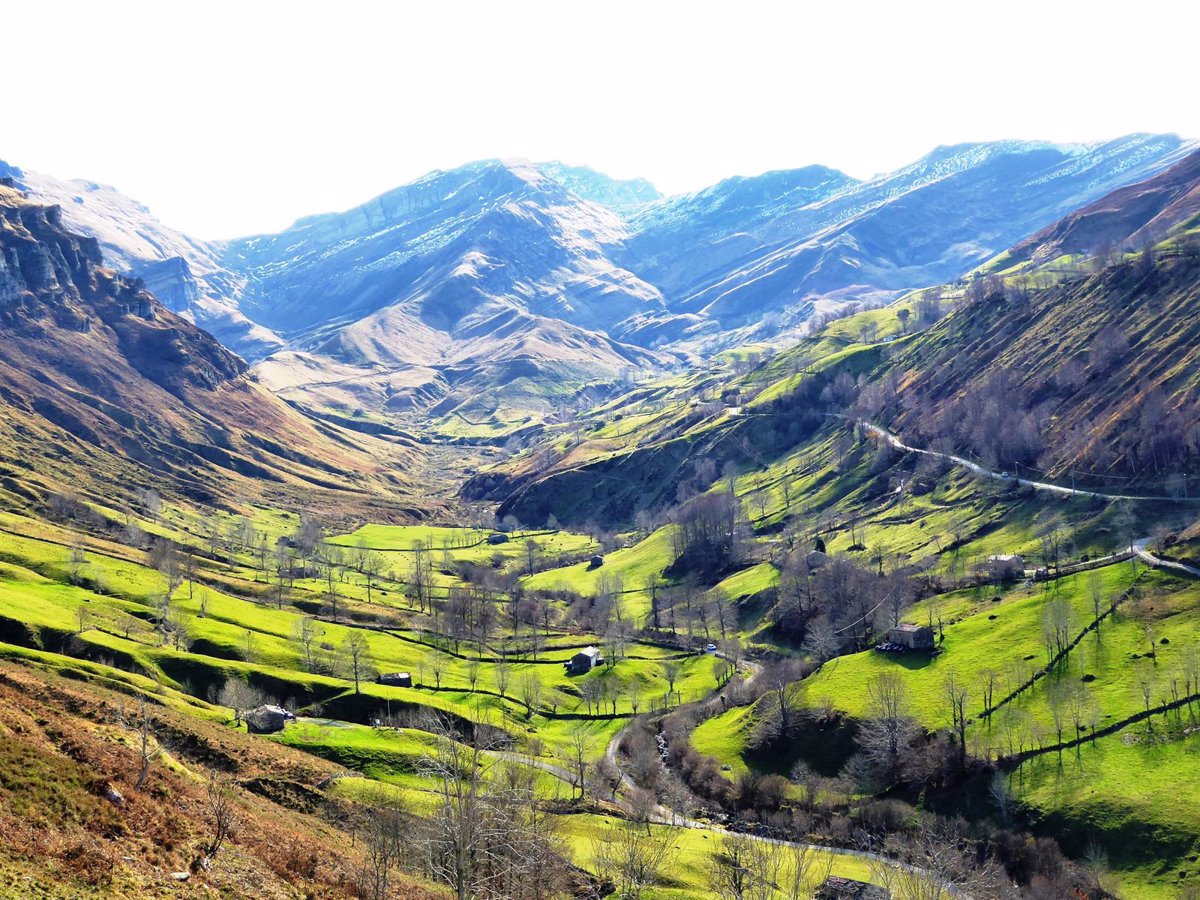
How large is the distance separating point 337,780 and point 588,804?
3534 cm

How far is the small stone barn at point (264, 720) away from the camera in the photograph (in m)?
116

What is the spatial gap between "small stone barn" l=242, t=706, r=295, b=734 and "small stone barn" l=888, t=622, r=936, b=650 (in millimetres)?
104050

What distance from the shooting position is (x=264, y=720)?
117 meters

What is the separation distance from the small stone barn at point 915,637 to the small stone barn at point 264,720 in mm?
104050

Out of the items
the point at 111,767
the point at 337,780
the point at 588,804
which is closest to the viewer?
the point at 111,767

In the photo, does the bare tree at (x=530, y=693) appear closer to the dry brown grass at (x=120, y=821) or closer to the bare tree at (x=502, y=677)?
the bare tree at (x=502, y=677)

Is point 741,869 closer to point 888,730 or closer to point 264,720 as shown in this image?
point 888,730

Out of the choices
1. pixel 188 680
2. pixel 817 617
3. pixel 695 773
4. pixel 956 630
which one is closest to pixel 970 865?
pixel 695 773

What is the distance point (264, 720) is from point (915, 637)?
107 m

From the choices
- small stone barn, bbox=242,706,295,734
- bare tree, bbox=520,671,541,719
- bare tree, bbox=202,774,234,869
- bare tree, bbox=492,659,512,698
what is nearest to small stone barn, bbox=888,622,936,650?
bare tree, bbox=520,671,541,719

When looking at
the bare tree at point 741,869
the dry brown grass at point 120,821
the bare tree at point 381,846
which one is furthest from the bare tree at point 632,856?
the dry brown grass at point 120,821

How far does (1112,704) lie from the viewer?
121812mm

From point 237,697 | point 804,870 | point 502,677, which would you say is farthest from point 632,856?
point 502,677

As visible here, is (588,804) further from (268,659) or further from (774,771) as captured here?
(268,659)
